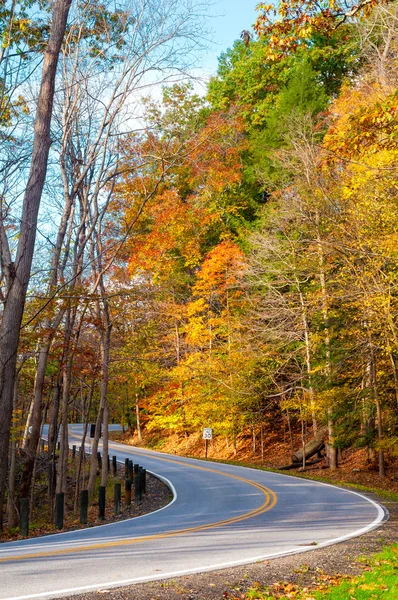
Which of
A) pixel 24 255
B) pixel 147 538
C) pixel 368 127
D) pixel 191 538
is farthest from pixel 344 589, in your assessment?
pixel 24 255

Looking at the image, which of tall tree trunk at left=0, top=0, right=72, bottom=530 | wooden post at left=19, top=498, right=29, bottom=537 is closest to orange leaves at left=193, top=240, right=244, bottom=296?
wooden post at left=19, top=498, right=29, bottom=537

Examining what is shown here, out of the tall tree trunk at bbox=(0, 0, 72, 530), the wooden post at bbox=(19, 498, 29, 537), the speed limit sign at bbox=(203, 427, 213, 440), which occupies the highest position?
the tall tree trunk at bbox=(0, 0, 72, 530)

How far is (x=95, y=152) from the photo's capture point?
14.7 meters

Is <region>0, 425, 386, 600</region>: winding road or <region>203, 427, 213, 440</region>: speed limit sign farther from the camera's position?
<region>203, 427, 213, 440</region>: speed limit sign

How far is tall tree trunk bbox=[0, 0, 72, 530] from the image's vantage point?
436 inches

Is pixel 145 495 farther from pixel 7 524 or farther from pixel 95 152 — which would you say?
pixel 95 152

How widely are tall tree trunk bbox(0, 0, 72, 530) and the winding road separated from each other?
103 inches

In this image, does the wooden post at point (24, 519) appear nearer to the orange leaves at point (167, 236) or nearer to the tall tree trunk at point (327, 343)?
the tall tree trunk at point (327, 343)

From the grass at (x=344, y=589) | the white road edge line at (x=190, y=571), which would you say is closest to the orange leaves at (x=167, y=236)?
the white road edge line at (x=190, y=571)

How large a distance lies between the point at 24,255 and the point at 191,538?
5945mm

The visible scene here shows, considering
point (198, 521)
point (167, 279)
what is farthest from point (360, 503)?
point (167, 279)

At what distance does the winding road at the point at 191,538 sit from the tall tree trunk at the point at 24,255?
2610 mm

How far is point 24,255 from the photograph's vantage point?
1127 cm

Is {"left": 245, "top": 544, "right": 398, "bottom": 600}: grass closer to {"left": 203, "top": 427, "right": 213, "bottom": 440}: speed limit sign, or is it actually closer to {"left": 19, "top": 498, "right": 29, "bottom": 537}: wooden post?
{"left": 19, "top": 498, "right": 29, "bottom": 537}: wooden post
